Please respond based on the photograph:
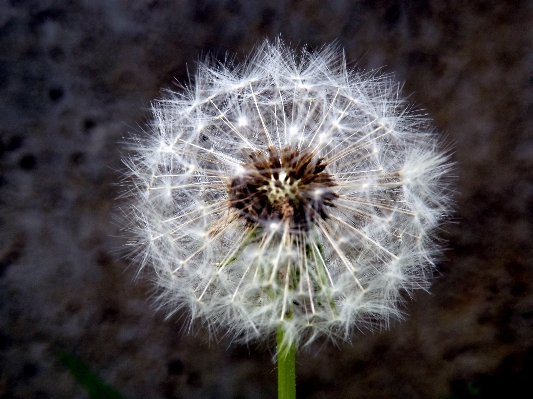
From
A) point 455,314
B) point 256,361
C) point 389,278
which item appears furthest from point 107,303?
point 455,314

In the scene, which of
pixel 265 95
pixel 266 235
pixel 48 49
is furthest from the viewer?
pixel 48 49

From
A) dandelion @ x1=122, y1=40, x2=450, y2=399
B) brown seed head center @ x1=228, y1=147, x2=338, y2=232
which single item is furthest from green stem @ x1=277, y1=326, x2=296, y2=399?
brown seed head center @ x1=228, y1=147, x2=338, y2=232

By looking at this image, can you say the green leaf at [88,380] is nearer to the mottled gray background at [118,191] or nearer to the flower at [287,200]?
the mottled gray background at [118,191]

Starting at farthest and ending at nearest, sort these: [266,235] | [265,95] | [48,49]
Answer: [48,49] < [265,95] < [266,235]

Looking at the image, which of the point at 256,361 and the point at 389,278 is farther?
the point at 256,361

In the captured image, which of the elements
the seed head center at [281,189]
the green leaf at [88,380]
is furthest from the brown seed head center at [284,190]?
the green leaf at [88,380]

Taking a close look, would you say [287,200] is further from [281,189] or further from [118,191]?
[118,191]

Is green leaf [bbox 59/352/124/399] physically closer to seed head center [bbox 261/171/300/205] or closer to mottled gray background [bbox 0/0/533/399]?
mottled gray background [bbox 0/0/533/399]

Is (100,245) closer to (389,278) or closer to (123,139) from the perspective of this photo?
(123,139)

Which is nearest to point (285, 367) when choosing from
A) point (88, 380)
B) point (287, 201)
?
point (287, 201)
